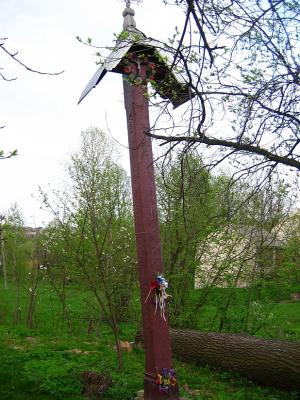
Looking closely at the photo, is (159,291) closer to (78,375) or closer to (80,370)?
(78,375)

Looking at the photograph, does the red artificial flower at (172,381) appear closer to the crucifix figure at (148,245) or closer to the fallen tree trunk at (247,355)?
the crucifix figure at (148,245)

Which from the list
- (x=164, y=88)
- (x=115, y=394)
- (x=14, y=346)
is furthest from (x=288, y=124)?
(x=14, y=346)

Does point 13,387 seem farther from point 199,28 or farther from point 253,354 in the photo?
point 199,28

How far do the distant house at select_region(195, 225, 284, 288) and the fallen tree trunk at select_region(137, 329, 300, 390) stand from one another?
127 centimetres

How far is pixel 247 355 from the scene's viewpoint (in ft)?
19.5

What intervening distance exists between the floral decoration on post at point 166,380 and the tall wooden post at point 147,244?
0.03m

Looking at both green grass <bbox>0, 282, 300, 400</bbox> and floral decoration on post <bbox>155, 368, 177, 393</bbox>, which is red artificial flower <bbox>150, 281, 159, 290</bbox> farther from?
green grass <bbox>0, 282, 300, 400</bbox>

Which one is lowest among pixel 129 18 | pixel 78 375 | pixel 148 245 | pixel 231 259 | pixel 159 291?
pixel 78 375

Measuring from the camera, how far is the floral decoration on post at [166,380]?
4371mm

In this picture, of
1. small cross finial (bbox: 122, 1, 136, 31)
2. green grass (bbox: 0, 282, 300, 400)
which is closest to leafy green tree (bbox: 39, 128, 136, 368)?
green grass (bbox: 0, 282, 300, 400)

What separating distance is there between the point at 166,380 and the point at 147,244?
1.34 m

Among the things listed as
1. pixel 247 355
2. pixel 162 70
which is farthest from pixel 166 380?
pixel 162 70

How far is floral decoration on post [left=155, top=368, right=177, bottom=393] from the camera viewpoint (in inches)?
172

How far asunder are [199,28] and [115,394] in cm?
371
